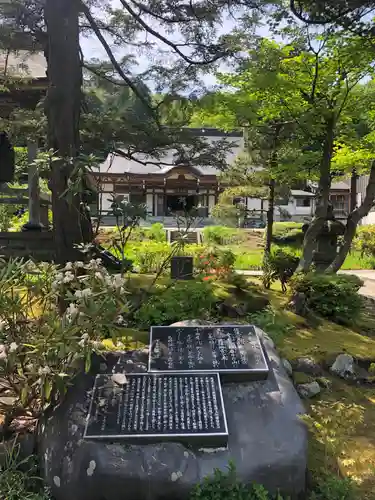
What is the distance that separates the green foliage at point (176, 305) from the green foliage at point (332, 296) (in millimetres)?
1645

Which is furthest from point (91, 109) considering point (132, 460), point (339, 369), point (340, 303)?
point (132, 460)

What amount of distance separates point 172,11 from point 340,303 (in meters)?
4.69

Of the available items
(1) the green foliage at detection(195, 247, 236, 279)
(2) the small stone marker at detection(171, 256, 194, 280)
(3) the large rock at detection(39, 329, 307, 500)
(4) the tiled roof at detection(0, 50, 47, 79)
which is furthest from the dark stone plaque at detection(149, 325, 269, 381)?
(4) the tiled roof at detection(0, 50, 47, 79)

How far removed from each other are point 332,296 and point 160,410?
14.7 ft

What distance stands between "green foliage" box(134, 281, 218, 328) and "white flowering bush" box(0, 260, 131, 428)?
203 cm

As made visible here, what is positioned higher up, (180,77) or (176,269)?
(180,77)

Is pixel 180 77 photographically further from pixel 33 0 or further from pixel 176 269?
pixel 176 269

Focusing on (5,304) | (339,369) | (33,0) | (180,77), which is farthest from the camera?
(180,77)

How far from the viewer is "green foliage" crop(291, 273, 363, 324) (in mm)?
6371

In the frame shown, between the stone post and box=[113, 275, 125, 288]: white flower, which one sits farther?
the stone post

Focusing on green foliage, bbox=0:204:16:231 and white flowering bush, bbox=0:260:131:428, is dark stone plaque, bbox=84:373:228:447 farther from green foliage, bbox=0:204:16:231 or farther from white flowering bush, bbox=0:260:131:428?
green foliage, bbox=0:204:16:231

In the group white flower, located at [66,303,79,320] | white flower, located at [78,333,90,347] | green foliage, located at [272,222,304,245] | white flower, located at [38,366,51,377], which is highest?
white flower, located at [66,303,79,320]

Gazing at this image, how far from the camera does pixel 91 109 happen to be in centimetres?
733

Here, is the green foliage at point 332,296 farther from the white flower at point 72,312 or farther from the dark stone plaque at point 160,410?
the white flower at point 72,312
